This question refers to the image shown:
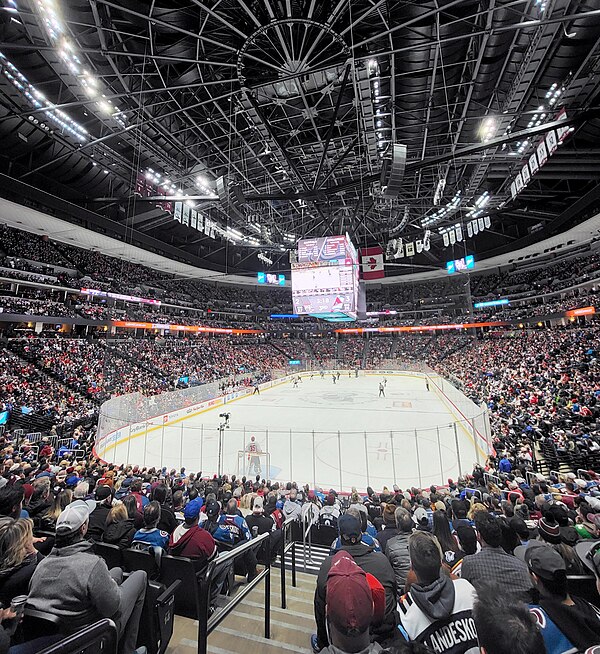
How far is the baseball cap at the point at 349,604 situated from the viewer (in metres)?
1.35

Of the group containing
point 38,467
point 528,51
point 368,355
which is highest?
point 528,51

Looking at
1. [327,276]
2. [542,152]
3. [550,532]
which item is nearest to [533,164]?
[542,152]

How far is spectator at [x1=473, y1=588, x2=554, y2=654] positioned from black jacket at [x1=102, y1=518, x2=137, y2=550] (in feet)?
10.3

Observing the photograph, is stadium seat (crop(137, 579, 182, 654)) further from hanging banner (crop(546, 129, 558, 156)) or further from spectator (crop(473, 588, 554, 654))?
hanging banner (crop(546, 129, 558, 156))

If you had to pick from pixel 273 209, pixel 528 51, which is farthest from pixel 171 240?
pixel 528 51

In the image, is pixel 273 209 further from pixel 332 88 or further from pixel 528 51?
pixel 528 51

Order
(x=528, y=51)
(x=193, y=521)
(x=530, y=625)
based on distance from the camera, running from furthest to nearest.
→ (x=528, y=51)
(x=193, y=521)
(x=530, y=625)

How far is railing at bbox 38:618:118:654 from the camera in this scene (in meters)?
1.24

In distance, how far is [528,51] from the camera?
351 inches

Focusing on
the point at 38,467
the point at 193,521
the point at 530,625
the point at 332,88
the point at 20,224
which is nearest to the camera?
the point at 530,625

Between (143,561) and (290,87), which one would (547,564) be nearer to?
(143,561)

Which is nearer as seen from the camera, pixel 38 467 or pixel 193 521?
pixel 193 521

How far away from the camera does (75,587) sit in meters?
1.75

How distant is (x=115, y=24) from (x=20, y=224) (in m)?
19.9
